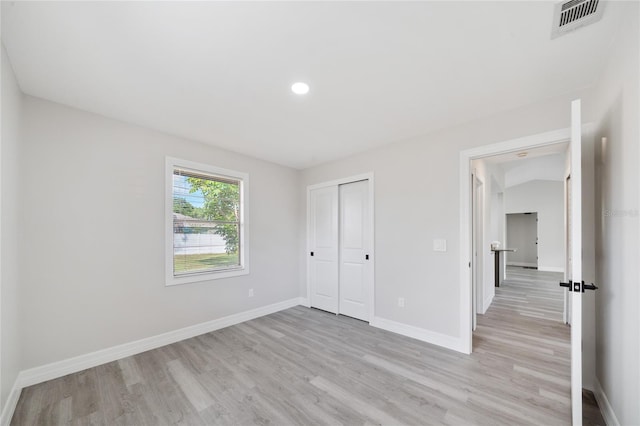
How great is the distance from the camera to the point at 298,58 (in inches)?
70.7

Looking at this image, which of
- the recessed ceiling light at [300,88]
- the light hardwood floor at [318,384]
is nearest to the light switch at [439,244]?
the light hardwood floor at [318,384]

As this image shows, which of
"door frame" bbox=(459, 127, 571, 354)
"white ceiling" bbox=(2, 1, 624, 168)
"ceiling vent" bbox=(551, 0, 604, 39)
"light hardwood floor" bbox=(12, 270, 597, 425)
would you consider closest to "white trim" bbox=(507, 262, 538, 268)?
"light hardwood floor" bbox=(12, 270, 597, 425)

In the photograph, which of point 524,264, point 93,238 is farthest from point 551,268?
point 93,238

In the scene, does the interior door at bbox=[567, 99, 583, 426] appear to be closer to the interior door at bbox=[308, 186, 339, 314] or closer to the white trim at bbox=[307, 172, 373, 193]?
the white trim at bbox=[307, 172, 373, 193]

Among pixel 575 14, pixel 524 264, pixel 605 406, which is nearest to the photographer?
pixel 575 14

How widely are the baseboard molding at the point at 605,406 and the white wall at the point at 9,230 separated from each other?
4028 mm

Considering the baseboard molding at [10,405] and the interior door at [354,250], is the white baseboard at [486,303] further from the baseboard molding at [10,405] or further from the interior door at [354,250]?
the baseboard molding at [10,405]

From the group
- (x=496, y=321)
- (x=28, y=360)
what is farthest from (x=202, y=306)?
(x=496, y=321)

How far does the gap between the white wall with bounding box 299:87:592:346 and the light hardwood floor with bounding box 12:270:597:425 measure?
0.45m

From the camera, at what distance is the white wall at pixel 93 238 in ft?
7.47

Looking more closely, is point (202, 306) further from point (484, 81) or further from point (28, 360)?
point (484, 81)

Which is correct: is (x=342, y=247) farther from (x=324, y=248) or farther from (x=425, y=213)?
(x=425, y=213)

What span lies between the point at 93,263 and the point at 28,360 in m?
0.88

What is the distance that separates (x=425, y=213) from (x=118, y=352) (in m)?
3.75
